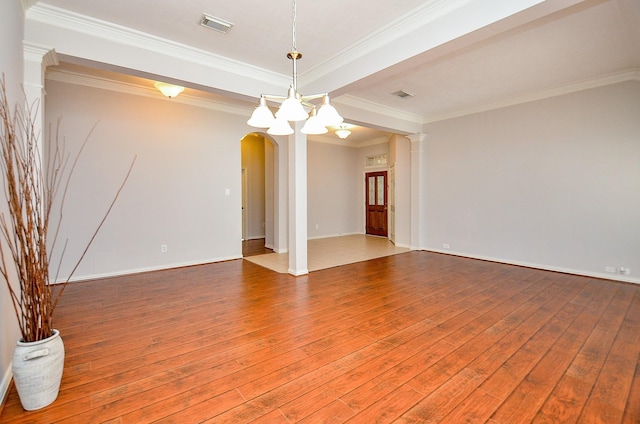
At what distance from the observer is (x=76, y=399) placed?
1.90 metres

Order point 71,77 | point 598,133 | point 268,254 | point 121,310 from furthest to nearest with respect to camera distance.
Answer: point 268,254
point 598,133
point 71,77
point 121,310

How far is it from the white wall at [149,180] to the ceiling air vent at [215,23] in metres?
2.59

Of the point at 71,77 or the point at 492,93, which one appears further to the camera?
the point at 492,93

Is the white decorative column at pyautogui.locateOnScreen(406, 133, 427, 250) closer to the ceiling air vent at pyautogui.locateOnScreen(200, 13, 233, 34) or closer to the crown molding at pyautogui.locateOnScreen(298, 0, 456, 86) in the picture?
the crown molding at pyautogui.locateOnScreen(298, 0, 456, 86)

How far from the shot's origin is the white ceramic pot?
1.74 meters

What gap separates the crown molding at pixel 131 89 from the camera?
4270mm

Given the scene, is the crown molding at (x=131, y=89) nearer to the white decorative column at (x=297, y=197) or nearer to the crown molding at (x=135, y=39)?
the crown molding at (x=135, y=39)

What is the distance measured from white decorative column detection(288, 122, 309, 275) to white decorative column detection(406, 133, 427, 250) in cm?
344

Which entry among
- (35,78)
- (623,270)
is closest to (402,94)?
(623,270)

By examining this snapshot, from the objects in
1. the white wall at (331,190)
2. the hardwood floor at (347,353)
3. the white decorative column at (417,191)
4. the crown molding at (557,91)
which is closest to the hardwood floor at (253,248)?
the white wall at (331,190)

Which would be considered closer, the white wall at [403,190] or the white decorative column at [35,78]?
the white decorative column at [35,78]

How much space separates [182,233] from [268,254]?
1933 millimetres

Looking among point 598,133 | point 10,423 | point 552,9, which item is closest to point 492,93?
point 598,133

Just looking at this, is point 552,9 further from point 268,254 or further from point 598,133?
point 268,254
